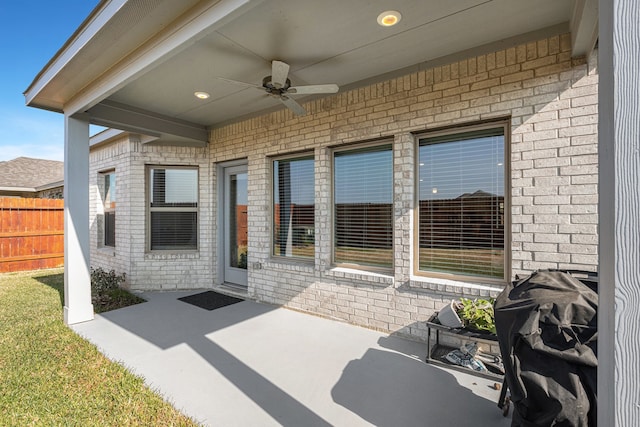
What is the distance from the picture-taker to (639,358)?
692 millimetres

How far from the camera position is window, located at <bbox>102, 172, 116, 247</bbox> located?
647 cm

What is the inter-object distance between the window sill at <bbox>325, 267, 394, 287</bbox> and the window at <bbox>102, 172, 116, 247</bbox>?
17.3 ft

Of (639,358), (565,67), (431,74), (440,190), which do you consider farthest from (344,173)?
(639,358)

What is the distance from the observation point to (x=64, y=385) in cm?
242

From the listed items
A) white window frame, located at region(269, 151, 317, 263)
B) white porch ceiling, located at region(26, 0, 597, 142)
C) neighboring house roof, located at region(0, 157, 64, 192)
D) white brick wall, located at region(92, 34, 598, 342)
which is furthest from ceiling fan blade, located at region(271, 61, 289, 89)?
neighboring house roof, located at region(0, 157, 64, 192)

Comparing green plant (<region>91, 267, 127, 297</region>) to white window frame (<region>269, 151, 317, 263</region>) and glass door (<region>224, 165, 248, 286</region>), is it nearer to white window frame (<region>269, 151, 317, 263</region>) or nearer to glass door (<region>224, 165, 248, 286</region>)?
glass door (<region>224, 165, 248, 286</region>)

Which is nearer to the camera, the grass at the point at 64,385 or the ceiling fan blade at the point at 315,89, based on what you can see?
the grass at the point at 64,385

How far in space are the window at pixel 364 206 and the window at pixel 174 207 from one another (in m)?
3.17

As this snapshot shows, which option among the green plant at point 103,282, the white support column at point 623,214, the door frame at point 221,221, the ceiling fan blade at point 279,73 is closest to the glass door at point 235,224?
the door frame at point 221,221

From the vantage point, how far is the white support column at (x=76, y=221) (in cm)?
378

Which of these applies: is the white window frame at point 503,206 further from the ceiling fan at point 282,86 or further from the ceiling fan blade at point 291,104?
the ceiling fan blade at point 291,104

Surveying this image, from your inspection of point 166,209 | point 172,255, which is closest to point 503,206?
point 172,255

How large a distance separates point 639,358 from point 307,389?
2.19 meters

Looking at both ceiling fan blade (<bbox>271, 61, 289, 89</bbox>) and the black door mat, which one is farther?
the black door mat
